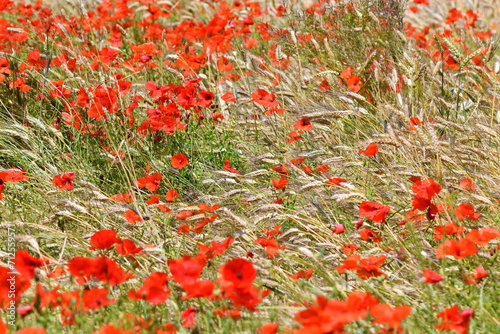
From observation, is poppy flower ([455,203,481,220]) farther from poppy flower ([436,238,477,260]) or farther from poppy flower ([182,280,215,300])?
poppy flower ([182,280,215,300])

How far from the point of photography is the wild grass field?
1335mm

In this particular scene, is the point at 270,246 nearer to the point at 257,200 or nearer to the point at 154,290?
the point at 154,290

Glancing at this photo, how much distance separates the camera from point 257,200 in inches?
88.9

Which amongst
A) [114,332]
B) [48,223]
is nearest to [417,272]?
[114,332]

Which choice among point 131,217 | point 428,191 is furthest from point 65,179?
point 428,191

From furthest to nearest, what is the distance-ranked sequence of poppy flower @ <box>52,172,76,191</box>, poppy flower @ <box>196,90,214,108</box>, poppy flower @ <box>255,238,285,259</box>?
poppy flower @ <box>196,90,214,108</box>
poppy flower @ <box>52,172,76,191</box>
poppy flower @ <box>255,238,285,259</box>

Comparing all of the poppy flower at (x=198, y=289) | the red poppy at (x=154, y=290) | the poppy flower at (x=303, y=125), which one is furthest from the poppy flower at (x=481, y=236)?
the poppy flower at (x=303, y=125)

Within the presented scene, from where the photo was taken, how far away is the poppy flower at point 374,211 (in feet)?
5.27

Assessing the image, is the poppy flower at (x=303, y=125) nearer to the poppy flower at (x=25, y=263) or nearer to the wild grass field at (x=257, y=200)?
the wild grass field at (x=257, y=200)

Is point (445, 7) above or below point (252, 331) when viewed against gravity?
above

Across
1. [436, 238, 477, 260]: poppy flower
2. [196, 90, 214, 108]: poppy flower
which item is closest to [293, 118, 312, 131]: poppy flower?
[196, 90, 214, 108]: poppy flower

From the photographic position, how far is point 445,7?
5.70 meters

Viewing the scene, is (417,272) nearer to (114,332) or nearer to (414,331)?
(414,331)

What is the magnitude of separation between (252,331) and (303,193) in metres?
0.99
